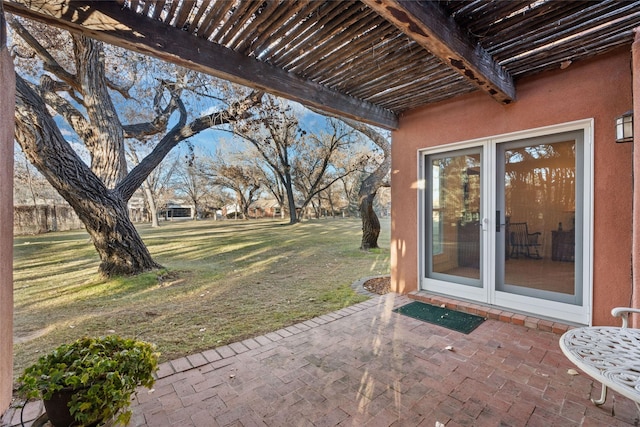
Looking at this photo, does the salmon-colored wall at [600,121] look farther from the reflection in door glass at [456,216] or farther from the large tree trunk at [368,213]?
the large tree trunk at [368,213]

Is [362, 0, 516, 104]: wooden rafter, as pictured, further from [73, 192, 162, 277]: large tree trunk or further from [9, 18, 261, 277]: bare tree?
[73, 192, 162, 277]: large tree trunk

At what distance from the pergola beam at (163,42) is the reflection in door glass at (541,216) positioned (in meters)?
2.45

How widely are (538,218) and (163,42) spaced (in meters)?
3.98

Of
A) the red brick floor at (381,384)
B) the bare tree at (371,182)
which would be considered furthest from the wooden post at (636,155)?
the bare tree at (371,182)

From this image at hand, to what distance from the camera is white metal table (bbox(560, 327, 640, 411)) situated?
4.11ft

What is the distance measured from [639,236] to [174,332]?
14.4ft

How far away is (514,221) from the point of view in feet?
10.8

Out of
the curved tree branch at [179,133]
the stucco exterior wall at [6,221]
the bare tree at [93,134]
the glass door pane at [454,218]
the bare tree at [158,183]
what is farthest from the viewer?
the bare tree at [158,183]

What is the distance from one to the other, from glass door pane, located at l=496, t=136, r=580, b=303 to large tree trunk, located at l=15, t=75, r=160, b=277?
6.38m

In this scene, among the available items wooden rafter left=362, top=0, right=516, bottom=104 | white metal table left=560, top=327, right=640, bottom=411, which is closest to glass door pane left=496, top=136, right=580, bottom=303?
wooden rafter left=362, top=0, right=516, bottom=104

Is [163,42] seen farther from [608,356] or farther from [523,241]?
[523,241]

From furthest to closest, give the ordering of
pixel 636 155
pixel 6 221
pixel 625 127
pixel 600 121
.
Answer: pixel 600 121
pixel 625 127
pixel 636 155
pixel 6 221

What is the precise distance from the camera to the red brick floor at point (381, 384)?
1.75 m

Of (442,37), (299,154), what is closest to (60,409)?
(442,37)
